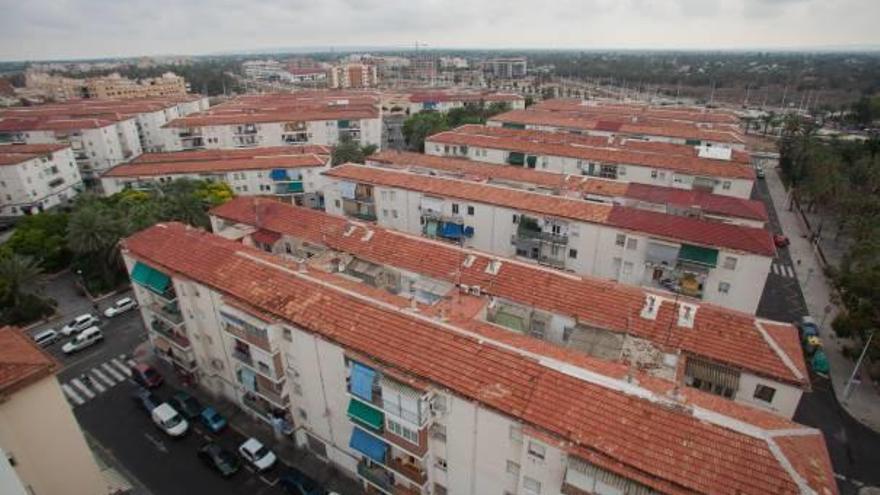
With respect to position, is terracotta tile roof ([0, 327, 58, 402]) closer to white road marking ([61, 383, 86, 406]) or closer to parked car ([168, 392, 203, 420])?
parked car ([168, 392, 203, 420])

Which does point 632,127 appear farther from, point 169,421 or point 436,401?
point 169,421

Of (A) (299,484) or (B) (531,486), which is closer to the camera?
(B) (531,486)

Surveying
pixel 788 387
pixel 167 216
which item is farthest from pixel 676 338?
pixel 167 216

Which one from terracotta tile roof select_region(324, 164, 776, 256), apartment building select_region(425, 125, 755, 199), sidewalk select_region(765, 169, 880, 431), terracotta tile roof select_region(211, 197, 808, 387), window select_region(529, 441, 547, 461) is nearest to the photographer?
window select_region(529, 441, 547, 461)

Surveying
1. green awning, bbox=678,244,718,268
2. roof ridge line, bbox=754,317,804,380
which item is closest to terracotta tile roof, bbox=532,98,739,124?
green awning, bbox=678,244,718,268

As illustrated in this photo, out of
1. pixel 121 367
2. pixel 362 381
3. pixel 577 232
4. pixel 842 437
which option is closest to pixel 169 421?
pixel 121 367

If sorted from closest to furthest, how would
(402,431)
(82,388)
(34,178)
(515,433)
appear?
(515,433) → (402,431) → (82,388) → (34,178)

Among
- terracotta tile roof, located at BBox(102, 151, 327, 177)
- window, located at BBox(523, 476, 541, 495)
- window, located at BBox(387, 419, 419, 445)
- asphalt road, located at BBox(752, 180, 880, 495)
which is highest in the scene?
terracotta tile roof, located at BBox(102, 151, 327, 177)
